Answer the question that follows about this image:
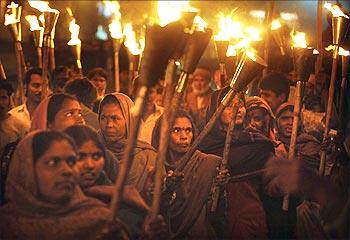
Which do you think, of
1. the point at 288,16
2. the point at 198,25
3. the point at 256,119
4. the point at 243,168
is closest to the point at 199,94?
the point at 256,119

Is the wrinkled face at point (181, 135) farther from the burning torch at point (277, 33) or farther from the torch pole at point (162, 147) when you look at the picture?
the burning torch at point (277, 33)

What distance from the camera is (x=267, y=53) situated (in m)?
7.20

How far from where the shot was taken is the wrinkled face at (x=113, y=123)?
5.74 meters

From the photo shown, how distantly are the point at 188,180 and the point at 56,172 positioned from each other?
127 cm

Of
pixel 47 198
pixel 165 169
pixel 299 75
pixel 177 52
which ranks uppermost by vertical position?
pixel 177 52

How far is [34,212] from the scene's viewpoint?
17.5ft

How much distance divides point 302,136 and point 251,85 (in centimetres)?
73

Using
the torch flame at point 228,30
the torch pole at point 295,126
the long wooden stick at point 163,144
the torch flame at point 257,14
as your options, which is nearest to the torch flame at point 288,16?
the torch flame at point 257,14

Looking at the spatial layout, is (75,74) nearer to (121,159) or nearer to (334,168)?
(121,159)

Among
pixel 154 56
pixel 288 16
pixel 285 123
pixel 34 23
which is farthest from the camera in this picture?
pixel 288 16

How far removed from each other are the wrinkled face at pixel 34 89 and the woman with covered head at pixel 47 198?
2.67 feet

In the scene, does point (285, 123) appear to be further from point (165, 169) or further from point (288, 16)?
point (288, 16)

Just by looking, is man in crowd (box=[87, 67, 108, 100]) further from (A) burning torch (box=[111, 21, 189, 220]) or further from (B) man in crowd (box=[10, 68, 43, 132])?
(A) burning torch (box=[111, 21, 189, 220])

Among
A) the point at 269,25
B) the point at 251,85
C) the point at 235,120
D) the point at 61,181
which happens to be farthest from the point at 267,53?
the point at 61,181
